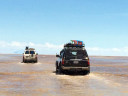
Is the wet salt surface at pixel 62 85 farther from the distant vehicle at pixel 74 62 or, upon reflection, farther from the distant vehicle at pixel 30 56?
the distant vehicle at pixel 30 56

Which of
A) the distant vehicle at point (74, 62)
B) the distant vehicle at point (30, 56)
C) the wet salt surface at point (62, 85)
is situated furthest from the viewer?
the distant vehicle at point (30, 56)

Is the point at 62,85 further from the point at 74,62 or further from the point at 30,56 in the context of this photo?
the point at 30,56

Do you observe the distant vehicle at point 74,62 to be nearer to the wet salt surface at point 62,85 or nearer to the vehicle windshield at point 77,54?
the vehicle windshield at point 77,54

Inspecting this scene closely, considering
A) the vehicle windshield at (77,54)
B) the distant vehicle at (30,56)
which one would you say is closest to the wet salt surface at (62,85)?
the vehicle windshield at (77,54)

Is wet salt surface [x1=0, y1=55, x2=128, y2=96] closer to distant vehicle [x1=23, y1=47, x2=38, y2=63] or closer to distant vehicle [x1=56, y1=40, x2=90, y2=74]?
distant vehicle [x1=56, y1=40, x2=90, y2=74]

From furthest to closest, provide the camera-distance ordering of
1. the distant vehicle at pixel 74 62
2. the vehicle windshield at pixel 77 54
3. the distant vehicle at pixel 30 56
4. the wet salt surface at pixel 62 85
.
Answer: the distant vehicle at pixel 30 56
the vehicle windshield at pixel 77 54
the distant vehicle at pixel 74 62
the wet salt surface at pixel 62 85

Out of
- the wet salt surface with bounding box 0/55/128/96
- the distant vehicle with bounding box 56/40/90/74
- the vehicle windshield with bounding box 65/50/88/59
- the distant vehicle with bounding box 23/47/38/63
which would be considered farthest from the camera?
the distant vehicle with bounding box 23/47/38/63

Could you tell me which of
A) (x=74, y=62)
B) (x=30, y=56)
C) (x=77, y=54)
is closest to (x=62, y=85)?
(x=74, y=62)

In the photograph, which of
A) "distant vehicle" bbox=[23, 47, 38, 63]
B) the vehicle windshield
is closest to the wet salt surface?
the vehicle windshield

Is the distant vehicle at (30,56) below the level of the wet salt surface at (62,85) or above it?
above

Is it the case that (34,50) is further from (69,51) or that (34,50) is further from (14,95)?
(14,95)

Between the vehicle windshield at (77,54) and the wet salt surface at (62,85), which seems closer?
the wet salt surface at (62,85)

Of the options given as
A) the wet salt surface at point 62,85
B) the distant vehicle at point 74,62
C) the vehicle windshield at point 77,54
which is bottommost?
the wet salt surface at point 62,85

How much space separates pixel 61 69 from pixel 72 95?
9.65 metres
